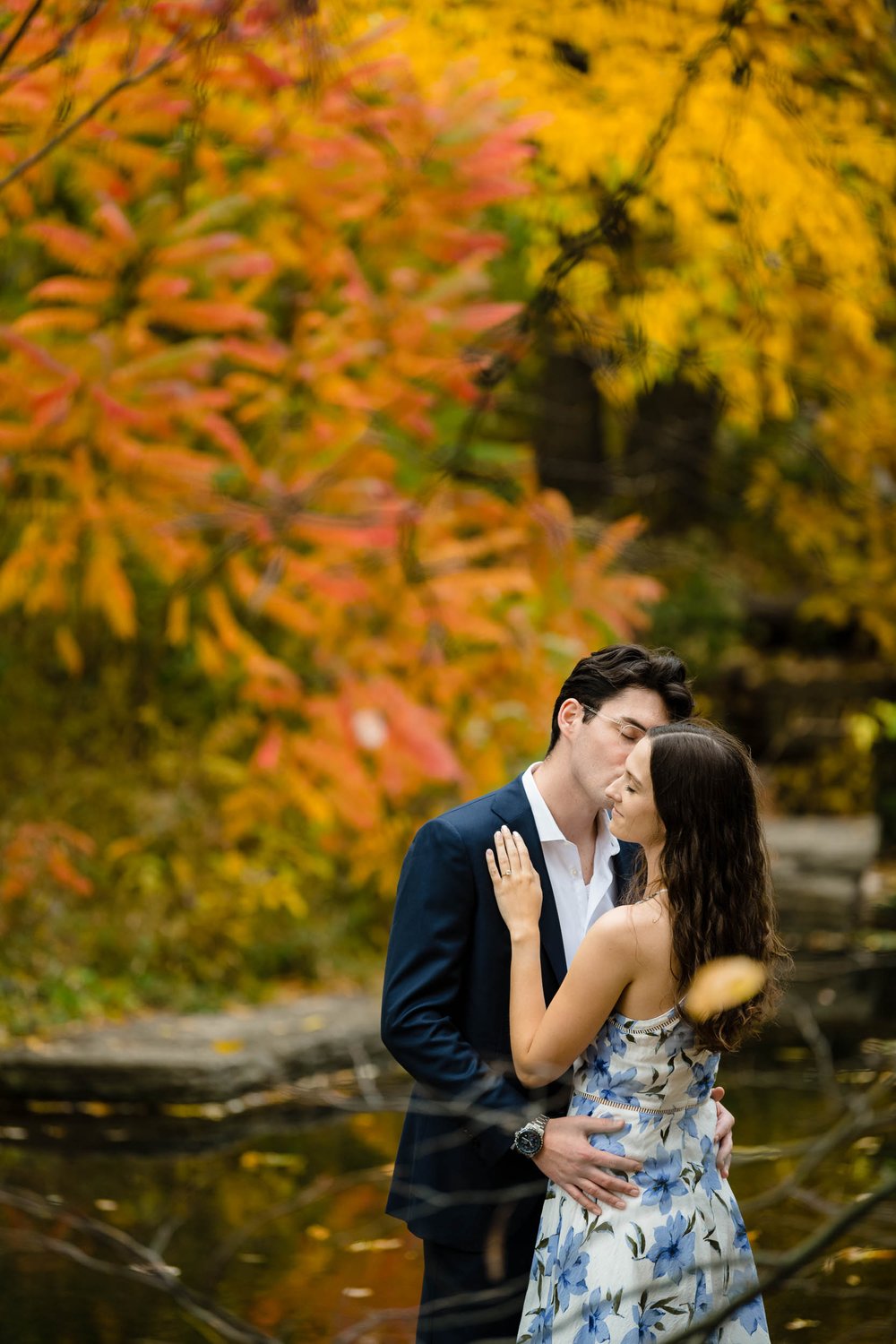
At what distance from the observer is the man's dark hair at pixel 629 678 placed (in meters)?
2.60

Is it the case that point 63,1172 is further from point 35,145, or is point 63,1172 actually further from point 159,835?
point 35,145

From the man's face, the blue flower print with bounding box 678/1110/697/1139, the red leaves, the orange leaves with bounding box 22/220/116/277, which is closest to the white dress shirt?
the man's face

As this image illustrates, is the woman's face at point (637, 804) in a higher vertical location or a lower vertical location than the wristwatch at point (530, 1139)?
higher

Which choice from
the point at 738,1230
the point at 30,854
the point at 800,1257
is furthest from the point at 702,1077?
→ the point at 30,854

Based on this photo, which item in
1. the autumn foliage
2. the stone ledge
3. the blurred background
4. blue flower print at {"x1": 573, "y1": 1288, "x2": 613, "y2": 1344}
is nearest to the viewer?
blue flower print at {"x1": 573, "y1": 1288, "x2": 613, "y2": 1344}

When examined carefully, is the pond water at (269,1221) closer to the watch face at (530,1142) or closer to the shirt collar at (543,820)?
the watch face at (530,1142)

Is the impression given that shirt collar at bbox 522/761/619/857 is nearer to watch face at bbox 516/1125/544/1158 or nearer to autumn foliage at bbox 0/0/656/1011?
watch face at bbox 516/1125/544/1158

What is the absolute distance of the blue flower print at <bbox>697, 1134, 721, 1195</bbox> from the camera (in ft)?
8.18

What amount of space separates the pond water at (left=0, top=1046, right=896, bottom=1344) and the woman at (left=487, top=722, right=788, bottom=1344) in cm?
128

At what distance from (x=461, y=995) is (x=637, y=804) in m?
0.52

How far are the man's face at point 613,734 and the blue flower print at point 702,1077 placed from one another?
481mm

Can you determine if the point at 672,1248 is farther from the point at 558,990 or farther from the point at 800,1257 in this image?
the point at 800,1257

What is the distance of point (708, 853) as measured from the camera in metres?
2.37

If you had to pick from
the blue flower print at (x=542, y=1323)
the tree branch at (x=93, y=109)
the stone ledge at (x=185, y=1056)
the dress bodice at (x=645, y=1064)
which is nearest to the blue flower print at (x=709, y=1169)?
the dress bodice at (x=645, y=1064)
